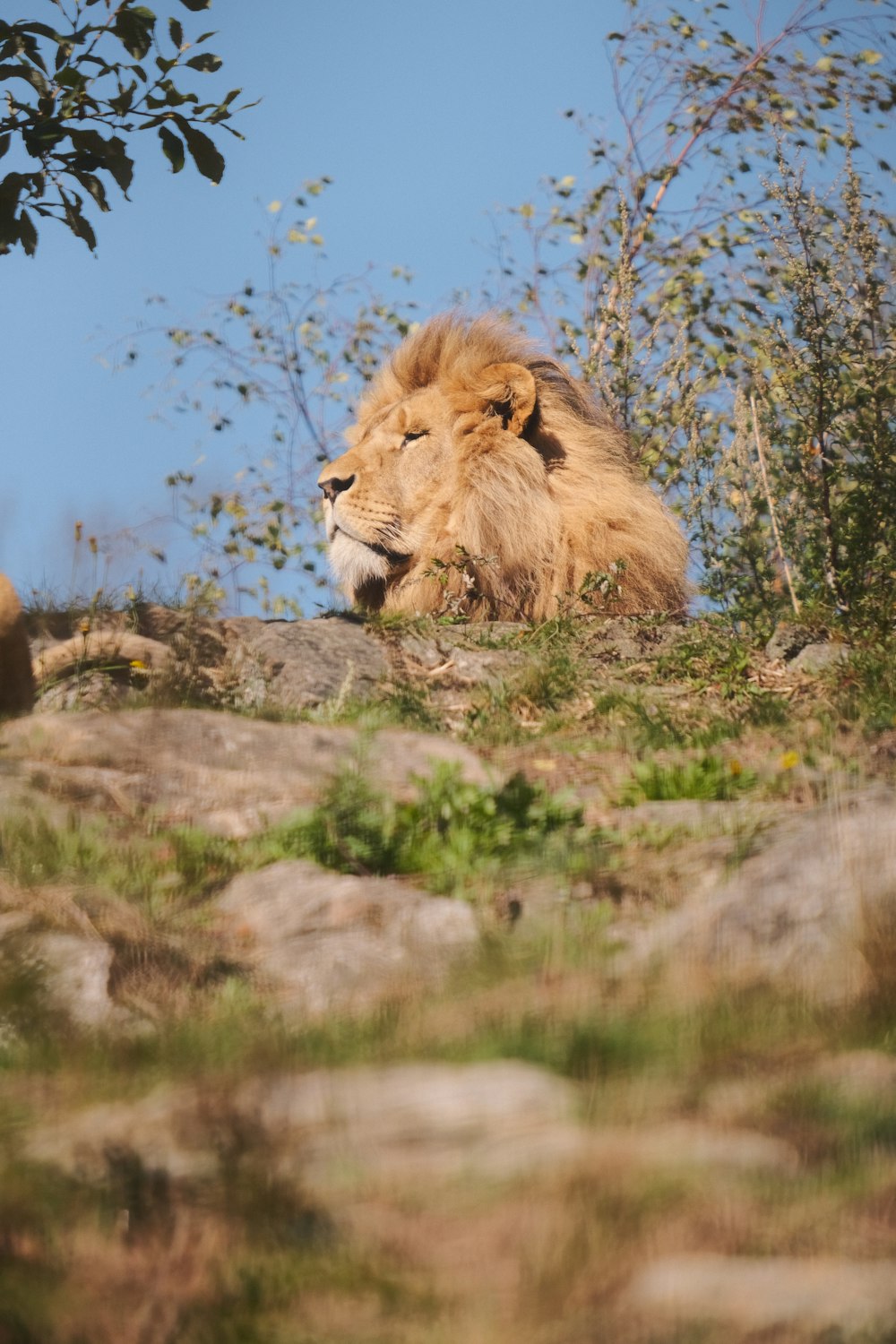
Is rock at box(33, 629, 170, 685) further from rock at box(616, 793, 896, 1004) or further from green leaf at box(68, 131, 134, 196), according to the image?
rock at box(616, 793, 896, 1004)

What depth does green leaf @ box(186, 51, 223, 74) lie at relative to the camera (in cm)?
604

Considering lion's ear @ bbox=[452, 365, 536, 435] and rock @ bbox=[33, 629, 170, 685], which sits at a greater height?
Answer: lion's ear @ bbox=[452, 365, 536, 435]

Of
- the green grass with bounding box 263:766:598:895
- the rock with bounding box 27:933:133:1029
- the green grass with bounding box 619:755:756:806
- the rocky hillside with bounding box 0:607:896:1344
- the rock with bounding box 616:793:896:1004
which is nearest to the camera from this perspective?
the rocky hillside with bounding box 0:607:896:1344

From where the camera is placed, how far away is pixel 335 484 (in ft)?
26.1

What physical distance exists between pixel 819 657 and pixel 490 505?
6.71 feet

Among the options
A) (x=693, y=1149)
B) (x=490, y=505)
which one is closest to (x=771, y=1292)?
(x=693, y=1149)

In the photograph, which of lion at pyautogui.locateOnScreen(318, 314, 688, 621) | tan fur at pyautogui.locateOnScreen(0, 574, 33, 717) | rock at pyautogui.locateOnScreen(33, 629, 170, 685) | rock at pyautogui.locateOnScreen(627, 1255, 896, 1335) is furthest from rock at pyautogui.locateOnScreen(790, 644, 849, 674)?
rock at pyautogui.locateOnScreen(627, 1255, 896, 1335)

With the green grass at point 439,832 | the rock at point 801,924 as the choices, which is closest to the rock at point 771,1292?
the rock at point 801,924

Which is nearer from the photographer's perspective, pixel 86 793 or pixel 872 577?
pixel 86 793

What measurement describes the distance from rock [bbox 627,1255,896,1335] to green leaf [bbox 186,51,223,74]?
5.50m

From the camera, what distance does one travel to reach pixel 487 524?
7742 millimetres

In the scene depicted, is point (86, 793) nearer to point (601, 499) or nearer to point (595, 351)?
point (601, 499)

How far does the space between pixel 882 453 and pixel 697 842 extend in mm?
4561

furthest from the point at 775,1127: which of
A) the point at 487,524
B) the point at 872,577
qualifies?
the point at 872,577
